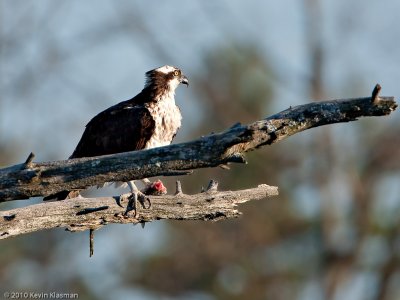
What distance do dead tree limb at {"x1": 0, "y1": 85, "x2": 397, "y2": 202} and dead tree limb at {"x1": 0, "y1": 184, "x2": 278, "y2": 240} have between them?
558 millimetres

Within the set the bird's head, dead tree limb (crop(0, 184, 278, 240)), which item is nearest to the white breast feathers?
the bird's head

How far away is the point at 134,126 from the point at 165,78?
1258 millimetres

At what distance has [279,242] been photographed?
32188mm

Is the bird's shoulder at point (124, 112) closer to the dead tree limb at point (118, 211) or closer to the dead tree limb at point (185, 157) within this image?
the dead tree limb at point (118, 211)

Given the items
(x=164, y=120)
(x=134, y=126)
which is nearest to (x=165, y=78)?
(x=164, y=120)

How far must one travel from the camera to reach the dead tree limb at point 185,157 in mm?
7891

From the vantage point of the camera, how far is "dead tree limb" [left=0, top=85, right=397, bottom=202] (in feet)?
25.9

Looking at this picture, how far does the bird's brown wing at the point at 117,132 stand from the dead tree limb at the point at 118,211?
79.4 inches

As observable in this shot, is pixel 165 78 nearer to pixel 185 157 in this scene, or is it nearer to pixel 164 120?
pixel 164 120

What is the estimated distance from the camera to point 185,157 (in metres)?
8.07

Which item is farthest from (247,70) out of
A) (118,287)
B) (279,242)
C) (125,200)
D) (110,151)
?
(125,200)

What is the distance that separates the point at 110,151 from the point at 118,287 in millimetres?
19832

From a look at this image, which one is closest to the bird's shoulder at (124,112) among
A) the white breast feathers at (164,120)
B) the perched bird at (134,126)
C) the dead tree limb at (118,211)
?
the perched bird at (134,126)

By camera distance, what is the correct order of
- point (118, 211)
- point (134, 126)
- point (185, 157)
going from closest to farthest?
1. point (185, 157)
2. point (118, 211)
3. point (134, 126)
